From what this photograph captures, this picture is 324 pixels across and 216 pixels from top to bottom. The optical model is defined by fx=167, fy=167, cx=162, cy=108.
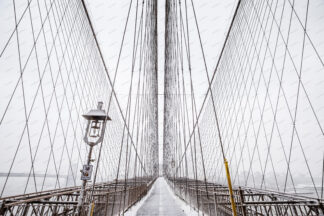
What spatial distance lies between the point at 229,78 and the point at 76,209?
1081 centimetres

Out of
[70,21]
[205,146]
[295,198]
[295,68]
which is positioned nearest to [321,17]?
[295,68]

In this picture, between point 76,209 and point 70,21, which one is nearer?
point 76,209

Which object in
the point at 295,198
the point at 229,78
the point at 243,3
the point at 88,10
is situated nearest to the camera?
the point at 295,198

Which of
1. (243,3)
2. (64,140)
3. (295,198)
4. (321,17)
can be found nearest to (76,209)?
(295,198)

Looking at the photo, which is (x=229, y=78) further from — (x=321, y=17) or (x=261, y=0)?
(x=321, y=17)

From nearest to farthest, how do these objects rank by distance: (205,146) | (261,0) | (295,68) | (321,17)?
(321,17)
(295,68)
(261,0)
(205,146)

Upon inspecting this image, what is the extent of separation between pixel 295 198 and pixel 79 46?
8340 mm

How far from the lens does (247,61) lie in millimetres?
8484

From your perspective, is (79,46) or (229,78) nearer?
(79,46)

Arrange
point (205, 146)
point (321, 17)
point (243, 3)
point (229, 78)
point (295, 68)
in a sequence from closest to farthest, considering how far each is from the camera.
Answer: point (321, 17), point (295, 68), point (243, 3), point (229, 78), point (205, 146)

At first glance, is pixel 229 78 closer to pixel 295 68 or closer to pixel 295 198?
pixel 295 68

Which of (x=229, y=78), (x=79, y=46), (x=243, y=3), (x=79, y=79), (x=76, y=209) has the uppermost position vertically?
(x=243, y=3)

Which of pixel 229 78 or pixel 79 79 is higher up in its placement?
pixel 229 78

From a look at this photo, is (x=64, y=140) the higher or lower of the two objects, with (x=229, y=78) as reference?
lower
